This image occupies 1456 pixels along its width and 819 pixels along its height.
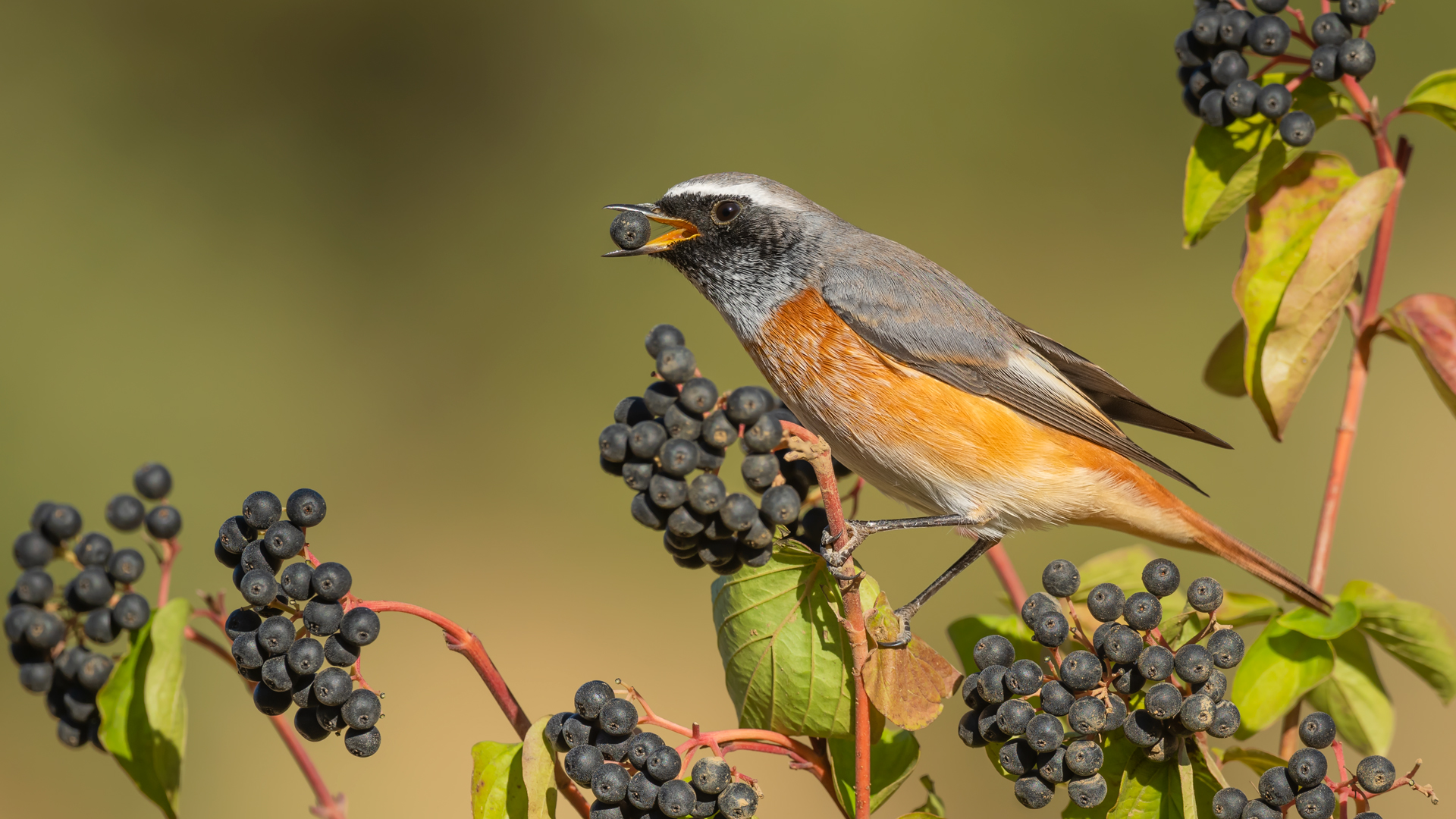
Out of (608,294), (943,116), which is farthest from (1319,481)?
(608,294)

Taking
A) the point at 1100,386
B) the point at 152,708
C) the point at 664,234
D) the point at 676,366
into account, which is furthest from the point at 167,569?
the point at 1100,386

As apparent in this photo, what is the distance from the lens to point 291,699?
1.55 meters

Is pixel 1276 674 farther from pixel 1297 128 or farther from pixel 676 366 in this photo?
Result: pixel 676 366

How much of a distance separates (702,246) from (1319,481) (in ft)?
16.7

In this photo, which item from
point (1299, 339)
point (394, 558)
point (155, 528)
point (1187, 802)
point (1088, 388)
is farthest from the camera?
point (394, 558)

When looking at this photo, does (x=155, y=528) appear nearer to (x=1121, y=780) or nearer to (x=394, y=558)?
(x=1121, y=780)

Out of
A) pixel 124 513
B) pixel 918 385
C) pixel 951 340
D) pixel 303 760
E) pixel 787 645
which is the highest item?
pixel 951 340

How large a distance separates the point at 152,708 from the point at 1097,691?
145 cm

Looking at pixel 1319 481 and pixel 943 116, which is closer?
pixel 1319 481

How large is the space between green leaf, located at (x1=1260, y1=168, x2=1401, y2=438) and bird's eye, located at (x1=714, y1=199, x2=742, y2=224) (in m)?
1.41

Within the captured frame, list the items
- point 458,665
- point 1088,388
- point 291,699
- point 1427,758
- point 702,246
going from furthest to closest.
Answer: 1. point 458,665
2. point 1427,758
3. point 1088,388
4. point 702,246
5. point 291,699

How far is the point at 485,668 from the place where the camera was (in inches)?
60.4

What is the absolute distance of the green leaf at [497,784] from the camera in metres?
1.56

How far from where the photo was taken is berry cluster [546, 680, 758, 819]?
1454 mm
